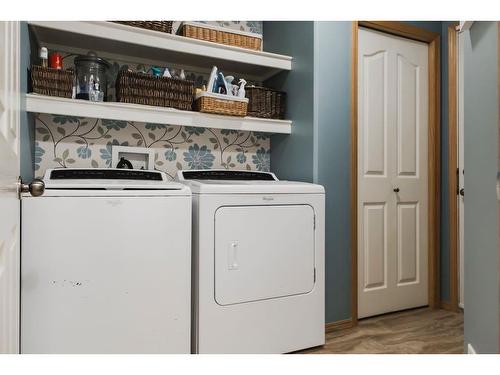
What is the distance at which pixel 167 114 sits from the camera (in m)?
2.14

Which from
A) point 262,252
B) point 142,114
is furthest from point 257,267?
point 142,114

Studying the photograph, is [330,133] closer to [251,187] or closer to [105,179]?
[251,187]

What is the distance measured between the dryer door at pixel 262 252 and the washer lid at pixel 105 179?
0.35 metres

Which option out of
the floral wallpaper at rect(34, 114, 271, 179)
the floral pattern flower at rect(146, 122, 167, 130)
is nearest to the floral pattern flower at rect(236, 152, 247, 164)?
the floral wallpaper at rect(34, 114, 271, 179)

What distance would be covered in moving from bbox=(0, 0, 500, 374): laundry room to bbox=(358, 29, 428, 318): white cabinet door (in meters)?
0.01

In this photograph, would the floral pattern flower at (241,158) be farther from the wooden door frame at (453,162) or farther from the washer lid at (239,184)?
the wooden door frame at (453,162)

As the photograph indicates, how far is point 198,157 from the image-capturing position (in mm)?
2545

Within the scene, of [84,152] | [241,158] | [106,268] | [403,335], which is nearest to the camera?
[106,268]

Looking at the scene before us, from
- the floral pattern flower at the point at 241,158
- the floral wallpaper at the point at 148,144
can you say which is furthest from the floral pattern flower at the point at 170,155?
the floral pattern flower at the point at 241,158

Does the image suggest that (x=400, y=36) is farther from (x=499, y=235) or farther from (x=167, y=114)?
(x=499, y=235)

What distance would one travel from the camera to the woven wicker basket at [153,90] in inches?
81.8


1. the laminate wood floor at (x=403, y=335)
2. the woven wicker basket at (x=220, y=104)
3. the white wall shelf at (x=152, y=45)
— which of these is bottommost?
the laminate wood floor at (x=403, y=335)

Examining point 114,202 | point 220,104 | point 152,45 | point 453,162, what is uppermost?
point 152,45

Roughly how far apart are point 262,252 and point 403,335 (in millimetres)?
1158
